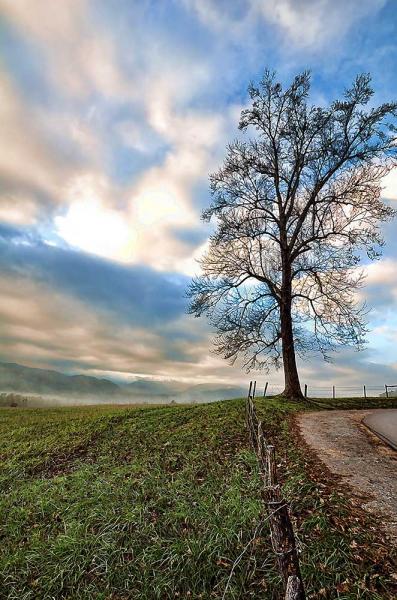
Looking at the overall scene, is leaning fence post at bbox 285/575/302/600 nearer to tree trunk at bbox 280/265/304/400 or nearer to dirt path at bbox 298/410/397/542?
dirt path at bbox 298/410/397/542

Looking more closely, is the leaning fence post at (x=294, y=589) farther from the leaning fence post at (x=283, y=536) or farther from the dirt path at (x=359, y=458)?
the dirt path at (x=359, y=458)

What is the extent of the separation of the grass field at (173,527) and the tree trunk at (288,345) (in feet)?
38.5

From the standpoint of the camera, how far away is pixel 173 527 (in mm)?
8102

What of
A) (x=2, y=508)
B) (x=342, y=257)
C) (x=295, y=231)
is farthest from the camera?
(x=295, y=231)

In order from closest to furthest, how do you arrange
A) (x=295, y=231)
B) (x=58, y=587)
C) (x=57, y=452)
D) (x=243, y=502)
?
(x=58, y=587) < (x=243, y=502) < (x=57, y=452) < (x=295, y=231)

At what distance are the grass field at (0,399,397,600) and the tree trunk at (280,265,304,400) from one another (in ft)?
38.5

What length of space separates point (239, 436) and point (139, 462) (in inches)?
149

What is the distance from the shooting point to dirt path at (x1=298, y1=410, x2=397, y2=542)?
908 centimetres

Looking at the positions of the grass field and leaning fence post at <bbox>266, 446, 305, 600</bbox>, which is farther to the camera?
the grass field

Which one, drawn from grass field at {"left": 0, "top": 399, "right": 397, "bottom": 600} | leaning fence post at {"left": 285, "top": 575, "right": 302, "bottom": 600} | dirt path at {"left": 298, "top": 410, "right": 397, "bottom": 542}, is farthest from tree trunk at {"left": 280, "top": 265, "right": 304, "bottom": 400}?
leaning fence post at {"left": 285, "top": 575, "right": 302, "bottom": 600}

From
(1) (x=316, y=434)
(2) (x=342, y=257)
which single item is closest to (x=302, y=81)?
(2) (x=342, y=257)

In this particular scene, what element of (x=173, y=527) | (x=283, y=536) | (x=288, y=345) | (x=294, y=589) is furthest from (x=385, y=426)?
(x=294, y=589)

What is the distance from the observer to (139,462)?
12.5 meters

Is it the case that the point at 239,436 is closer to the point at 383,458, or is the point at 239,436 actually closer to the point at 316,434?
the point at 316,434
